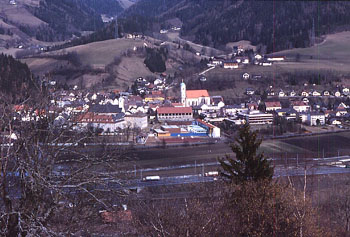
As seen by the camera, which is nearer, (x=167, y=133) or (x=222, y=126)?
(x=167, y=133)

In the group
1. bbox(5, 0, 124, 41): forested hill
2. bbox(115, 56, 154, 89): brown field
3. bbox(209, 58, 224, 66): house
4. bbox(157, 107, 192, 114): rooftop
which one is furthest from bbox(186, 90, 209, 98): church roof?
bbox(5, 0, 124, 41): forested hill

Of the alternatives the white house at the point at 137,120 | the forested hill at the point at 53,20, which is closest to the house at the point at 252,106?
the white house at the point at 137,120

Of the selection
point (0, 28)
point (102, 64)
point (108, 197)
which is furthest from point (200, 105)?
point (0, 28)

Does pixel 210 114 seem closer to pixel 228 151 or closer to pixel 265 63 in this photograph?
pixel 228 151

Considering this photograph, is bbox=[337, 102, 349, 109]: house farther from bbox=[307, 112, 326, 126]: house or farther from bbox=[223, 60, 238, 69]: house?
bbox=[223, 60, 238, 69]: house

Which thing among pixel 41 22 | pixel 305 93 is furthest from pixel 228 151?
pixel 41 22

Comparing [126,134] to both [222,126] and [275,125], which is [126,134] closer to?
[222,126]
